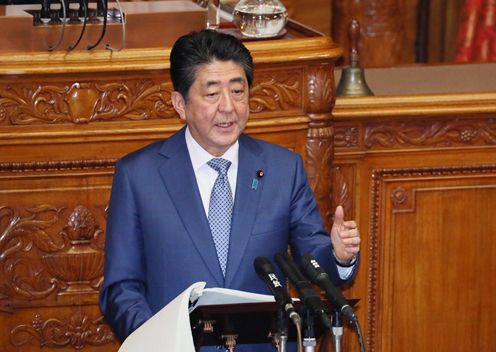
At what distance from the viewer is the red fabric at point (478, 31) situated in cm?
695

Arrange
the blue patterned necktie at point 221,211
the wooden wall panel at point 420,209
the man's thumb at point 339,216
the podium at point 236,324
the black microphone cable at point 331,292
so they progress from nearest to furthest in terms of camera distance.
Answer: the black microphone cable at point 331,292 < the podium at point 236,324 < the man's thumb at point 339,216 < the blue patterned necktie at point 221,211 < the wooden wall panel at point 420,209

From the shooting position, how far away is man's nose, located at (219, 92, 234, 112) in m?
3.24

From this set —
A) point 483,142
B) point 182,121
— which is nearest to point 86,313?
point 182,121

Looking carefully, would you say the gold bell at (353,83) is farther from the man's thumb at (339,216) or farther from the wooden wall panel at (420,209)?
the man's thumb at (339,216)

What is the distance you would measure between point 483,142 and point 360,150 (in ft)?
1.50

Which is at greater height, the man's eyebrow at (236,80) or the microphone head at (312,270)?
the man's eyebrow at (236,80)

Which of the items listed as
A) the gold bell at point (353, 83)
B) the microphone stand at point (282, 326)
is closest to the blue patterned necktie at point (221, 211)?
the microphone stand at point (282, 326)

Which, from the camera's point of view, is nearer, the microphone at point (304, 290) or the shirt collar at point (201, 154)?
the microphone at point (304, 290)

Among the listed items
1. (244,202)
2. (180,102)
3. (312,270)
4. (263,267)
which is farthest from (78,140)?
(312,270)

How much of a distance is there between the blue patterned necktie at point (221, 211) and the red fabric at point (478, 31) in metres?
3.83

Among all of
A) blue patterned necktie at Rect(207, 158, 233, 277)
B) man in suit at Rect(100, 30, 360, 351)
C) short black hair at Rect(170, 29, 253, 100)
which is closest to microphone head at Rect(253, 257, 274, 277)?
→ man in suit at Rect(100, 30, 360, 351)

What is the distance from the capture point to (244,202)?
335 cm

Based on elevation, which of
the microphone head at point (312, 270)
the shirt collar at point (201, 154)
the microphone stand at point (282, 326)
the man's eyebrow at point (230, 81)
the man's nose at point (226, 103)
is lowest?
the microphone stand at point (282, 326)

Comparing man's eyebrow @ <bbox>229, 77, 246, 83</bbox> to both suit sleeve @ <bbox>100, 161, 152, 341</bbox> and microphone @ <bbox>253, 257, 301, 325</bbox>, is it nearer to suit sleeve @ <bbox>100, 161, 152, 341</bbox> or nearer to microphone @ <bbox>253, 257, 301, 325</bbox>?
suit sleeve @ <bbox>100, 161, 152, 341</bbox>
